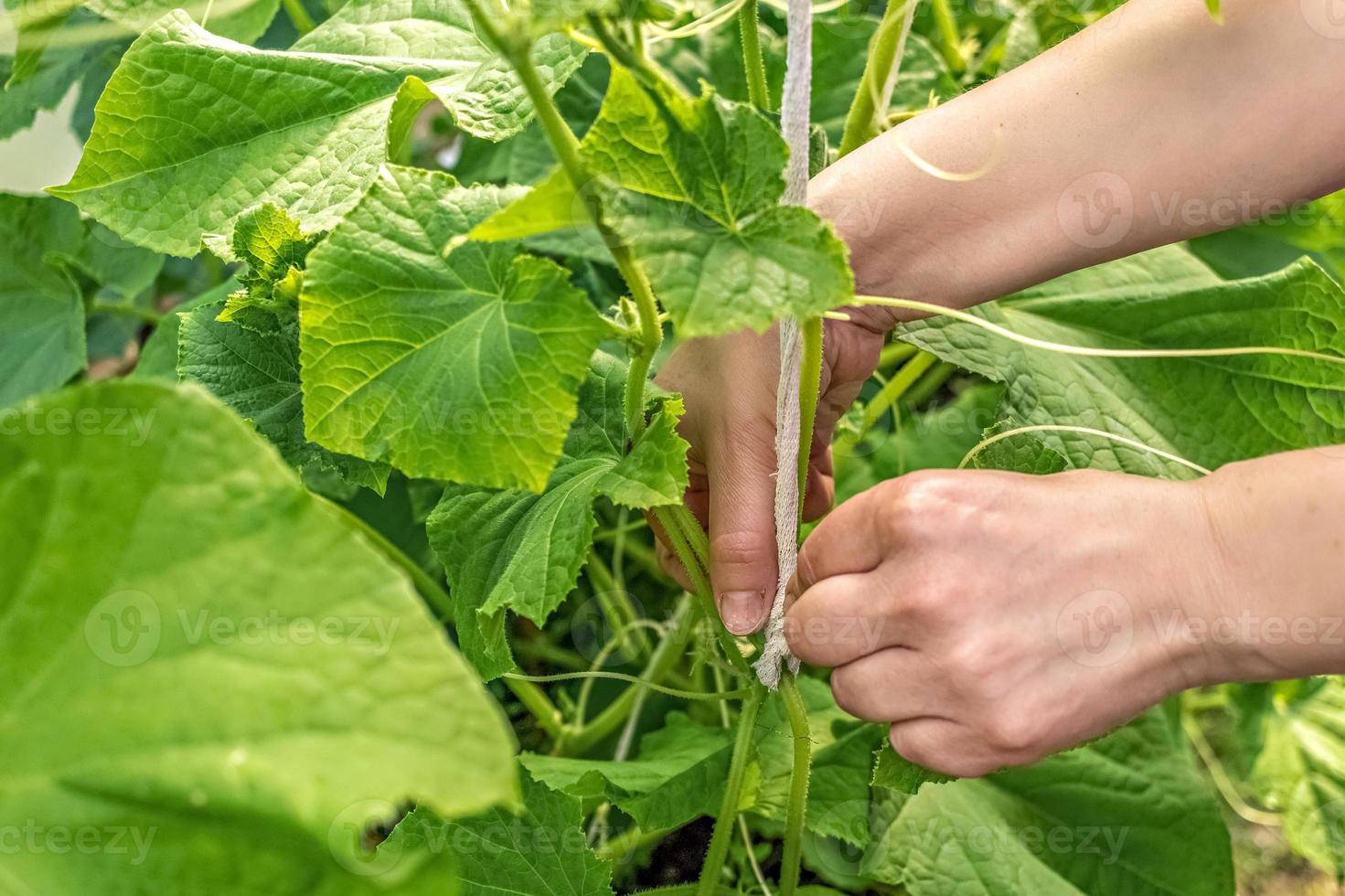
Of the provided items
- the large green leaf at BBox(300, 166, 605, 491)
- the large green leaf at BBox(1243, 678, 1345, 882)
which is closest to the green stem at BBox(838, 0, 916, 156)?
the large green leaf at BBox(300, 166, 605, 491)

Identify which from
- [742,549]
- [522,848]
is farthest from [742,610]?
[522,848]

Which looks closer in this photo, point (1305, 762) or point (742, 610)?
point (742, 610)

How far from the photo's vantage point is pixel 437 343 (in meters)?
0.58

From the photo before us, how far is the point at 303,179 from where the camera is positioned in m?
0.78

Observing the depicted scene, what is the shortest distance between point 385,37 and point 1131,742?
1.00 metres

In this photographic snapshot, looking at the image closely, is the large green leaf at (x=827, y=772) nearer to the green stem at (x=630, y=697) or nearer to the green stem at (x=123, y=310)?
the green stem at (x=630, y=697)

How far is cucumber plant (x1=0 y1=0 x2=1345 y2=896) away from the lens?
16.3 inches

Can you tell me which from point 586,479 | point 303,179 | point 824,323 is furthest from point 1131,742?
point 303,179

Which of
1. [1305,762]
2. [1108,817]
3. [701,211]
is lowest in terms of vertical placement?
[1305,762]

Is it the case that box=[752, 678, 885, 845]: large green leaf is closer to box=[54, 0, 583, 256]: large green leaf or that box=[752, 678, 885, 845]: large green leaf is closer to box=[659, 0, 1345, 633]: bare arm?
box=[659, 0, 1345, 633]: bare arm

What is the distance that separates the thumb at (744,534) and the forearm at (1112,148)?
17 cm

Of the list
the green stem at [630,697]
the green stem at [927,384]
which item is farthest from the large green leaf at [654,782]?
the green stem at [927,384]

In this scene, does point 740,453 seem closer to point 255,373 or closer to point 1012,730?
point 1012,730

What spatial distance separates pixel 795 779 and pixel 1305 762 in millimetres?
1137
